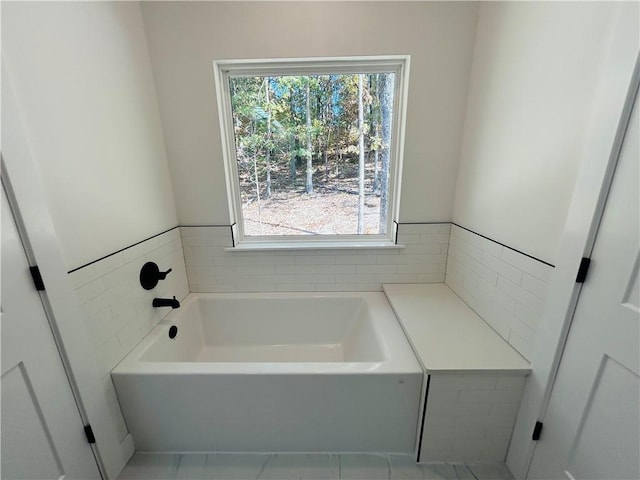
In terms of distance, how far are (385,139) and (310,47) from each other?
27.7 inches

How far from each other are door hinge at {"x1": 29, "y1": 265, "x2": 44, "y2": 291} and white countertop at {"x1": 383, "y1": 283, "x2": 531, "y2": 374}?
1482mm

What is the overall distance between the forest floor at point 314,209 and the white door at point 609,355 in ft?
3.93

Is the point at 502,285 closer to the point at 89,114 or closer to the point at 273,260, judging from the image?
the point at 273,260

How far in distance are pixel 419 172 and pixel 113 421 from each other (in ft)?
6.90

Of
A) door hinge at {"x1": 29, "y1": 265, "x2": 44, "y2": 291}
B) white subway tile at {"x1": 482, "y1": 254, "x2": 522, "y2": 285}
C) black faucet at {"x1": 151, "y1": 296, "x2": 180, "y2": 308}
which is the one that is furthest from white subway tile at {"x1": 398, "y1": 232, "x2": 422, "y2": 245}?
door hinge at {"x1": 29, "y1": 265, "x2": 44, "y2": 291}

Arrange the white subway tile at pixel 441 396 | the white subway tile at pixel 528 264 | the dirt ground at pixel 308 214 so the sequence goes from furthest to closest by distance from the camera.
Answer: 1. the dirt ground at pixel 308 214
2. the white subway tile at pixel 441 396
3. the white subway tile at pixel 528 264

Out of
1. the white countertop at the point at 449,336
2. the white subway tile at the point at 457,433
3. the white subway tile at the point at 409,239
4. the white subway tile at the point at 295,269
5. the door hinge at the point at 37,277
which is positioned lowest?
the white subway tile at the point at 457,433

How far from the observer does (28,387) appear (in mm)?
864

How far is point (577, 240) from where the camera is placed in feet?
2.87

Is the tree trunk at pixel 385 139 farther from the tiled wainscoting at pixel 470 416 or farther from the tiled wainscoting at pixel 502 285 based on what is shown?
the tiled wainscoting at pixel 470 416

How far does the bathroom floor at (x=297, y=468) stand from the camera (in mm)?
1192

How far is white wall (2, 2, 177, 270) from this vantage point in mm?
881

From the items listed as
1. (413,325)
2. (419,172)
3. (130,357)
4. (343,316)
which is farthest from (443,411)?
(130,357)

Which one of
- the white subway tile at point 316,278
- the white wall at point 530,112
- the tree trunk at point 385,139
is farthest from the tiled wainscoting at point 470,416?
the tree trunk at point 385,139
